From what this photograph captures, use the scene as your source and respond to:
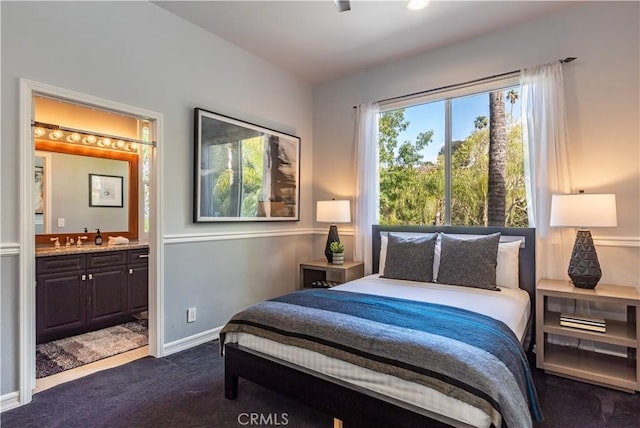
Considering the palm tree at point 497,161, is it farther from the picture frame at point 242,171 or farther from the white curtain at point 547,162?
the picture frame at point 242,171

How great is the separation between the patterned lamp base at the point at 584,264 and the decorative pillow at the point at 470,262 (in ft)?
1.72

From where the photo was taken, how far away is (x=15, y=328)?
6.71 ft

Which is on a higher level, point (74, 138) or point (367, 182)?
point (74, 138)

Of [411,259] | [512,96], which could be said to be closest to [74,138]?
[411,259]

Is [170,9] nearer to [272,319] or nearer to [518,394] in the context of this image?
[272,319]

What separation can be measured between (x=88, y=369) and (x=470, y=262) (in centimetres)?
318

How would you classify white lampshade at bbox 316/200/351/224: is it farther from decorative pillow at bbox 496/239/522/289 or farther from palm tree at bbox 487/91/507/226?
decorative pillow at bbox 496/239/522/289

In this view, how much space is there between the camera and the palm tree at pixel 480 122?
10.6 feet

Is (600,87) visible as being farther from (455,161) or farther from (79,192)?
(79,192)

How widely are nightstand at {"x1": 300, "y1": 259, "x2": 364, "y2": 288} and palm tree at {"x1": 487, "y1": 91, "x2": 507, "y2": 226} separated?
1441 mm

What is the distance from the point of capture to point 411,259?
9.90 feet

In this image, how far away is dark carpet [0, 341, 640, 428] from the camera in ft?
6.24

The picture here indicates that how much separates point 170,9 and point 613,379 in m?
4.35

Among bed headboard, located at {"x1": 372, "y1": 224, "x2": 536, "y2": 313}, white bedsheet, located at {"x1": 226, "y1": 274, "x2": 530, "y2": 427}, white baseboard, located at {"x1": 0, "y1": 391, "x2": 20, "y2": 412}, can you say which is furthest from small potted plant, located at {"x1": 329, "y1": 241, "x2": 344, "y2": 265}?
white baseboard, located at {"x1": 0, "y1": 391, "x2": 20, "y2": 412}
